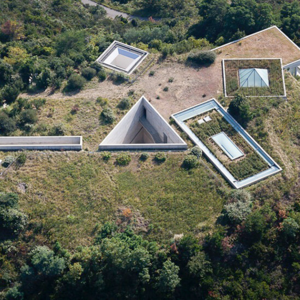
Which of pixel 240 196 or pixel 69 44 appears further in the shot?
pixel 69 44

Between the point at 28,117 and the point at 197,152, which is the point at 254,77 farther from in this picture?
the point at 28,117

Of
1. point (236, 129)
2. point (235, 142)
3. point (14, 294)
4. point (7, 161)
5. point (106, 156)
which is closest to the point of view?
point (14, 294)

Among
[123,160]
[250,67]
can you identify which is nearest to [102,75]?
[123,160]

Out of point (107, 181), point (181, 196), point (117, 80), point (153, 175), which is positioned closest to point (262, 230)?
point (181, 196)

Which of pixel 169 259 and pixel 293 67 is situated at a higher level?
pixel 293 67

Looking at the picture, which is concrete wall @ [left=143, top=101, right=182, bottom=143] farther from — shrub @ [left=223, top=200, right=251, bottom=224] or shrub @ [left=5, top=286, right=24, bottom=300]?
shrub @ [left=5, top=286, right=24, bottom=300]

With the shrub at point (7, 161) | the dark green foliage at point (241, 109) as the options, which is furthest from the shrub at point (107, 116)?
the dark green foliage at point (241, 109)

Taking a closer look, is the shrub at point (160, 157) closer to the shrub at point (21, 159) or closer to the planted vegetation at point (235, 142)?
the planted vegetation at point (235, 142)
